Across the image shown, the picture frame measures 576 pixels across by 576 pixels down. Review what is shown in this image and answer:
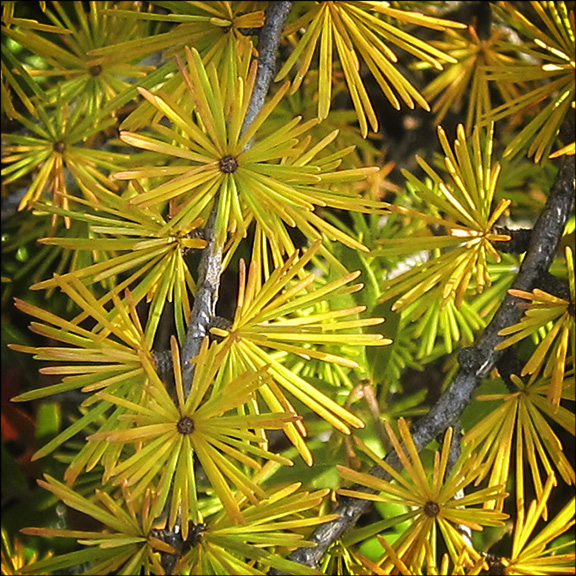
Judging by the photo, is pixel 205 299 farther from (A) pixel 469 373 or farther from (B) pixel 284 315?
(A) pixel 469 373

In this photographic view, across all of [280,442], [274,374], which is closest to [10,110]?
[274,374]

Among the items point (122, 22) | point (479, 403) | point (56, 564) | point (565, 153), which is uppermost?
point (122, 22)

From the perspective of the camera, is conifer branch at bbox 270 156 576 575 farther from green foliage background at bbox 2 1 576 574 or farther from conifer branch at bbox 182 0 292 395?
conifer branch at bbox 182 0 292 395

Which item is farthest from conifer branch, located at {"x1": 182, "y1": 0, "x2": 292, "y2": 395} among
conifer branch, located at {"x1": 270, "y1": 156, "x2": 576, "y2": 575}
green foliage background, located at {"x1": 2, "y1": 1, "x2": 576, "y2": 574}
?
conifer branch, located at {"x1": 270, "y1": 156, "x2": 576, "y2": 575}

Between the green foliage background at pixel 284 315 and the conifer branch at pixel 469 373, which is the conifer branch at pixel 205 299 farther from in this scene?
the conifer branch at pixel 469 373

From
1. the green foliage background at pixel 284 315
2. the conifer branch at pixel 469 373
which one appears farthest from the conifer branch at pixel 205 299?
the conifer branch at pixel 469 373

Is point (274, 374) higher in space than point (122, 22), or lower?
lower

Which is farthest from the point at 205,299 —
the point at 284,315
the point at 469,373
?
the point at 469,373

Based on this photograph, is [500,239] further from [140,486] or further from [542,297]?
[140,486]
